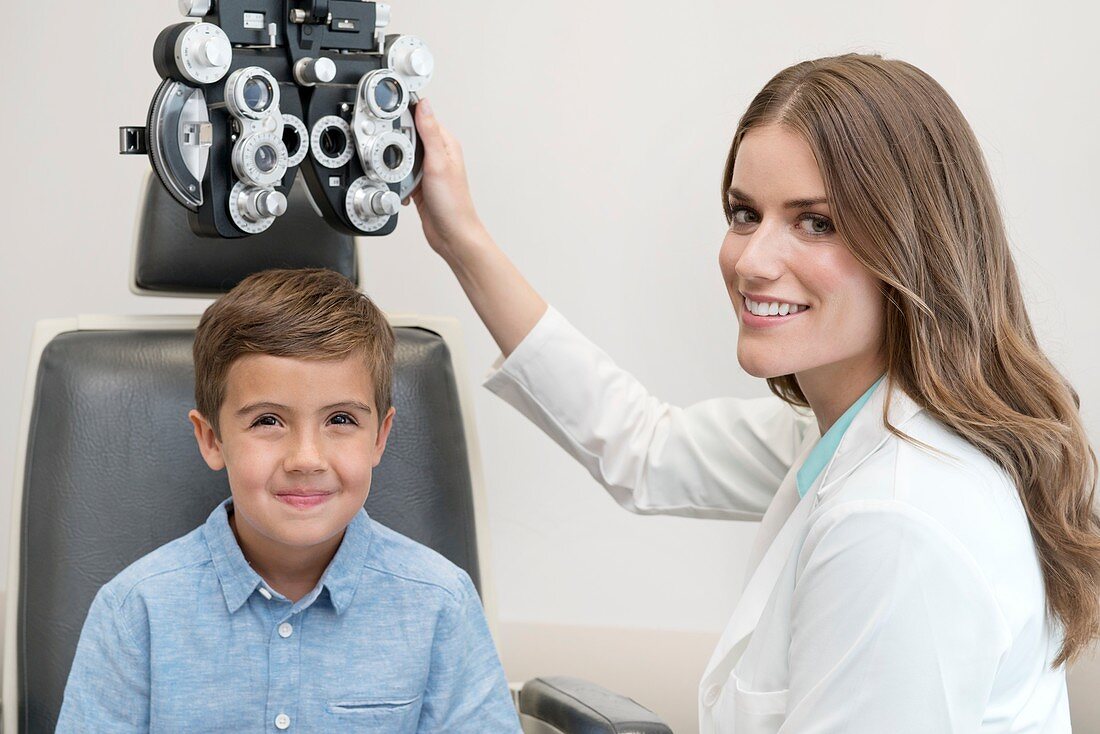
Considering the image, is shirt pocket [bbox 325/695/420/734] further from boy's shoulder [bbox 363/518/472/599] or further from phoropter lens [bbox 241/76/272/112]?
phoropter lens [bbox 241/76/272/112]

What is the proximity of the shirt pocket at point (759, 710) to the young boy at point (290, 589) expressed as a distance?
0.29 m

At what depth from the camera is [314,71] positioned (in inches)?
47.9

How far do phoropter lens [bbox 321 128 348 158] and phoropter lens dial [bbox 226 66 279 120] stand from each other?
9 cm

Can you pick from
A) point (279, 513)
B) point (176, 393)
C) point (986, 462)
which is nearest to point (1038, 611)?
point (986, 462)

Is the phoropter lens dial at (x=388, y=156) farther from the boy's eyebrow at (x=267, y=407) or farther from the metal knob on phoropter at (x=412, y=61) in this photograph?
the boy's eyebrow at (x=267, y=407)

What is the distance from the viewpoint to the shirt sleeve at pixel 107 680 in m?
1.17

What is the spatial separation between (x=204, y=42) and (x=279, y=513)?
0.44 metres

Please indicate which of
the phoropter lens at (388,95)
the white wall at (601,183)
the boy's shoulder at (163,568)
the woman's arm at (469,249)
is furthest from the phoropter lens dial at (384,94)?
the white wall at (601,183)

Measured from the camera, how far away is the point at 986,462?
1.04 meters

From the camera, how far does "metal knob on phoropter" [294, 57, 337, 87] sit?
1218mm

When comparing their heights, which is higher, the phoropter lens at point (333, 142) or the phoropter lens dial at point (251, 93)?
the phoropter lens dial at point (251, 93)

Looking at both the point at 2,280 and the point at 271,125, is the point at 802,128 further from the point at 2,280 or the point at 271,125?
the point at 2,280

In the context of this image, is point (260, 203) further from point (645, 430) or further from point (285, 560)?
point (645, 430)

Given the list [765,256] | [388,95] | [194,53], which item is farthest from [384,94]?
[765,256]
